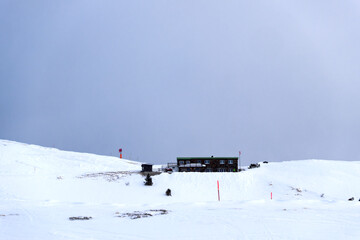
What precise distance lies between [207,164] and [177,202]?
3629 centimetres

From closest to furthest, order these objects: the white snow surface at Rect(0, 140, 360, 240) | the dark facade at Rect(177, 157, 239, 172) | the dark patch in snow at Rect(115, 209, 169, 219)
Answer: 1. the white snow surface at Rect(0, 140, 360, 240)
2. the dark patch in snow at Rect(115, 209, 169, 219)
3. the dark facade at Rect(177, 157, 239, 172)

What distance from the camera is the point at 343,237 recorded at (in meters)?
10.6

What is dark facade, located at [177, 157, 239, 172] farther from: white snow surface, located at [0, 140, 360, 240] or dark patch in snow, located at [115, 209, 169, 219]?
dark patch in snow, located at [115, 209, 169, 219]

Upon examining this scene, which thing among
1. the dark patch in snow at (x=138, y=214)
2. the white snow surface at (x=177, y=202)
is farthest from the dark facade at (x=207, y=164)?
the dark patch in snow at (x=138, y=214)

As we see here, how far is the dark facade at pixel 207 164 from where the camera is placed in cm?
5669

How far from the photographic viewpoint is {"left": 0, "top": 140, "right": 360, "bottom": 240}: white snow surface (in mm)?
12326

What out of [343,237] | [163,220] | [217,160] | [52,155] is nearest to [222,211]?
[163,220]

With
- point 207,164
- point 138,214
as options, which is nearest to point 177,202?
point 138,214

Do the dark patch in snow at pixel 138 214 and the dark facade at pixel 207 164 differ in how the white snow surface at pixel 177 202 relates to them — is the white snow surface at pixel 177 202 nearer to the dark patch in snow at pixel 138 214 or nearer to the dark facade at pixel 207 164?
the dark patch in snow at pixel 138 214

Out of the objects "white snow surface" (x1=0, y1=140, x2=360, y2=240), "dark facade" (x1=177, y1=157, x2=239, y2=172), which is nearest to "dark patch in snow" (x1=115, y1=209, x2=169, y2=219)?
"white snow surface" (x1=0, y1=140, x2=360, y2=240)

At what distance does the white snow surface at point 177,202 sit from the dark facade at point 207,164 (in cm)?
812

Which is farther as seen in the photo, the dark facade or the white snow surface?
the dark facade

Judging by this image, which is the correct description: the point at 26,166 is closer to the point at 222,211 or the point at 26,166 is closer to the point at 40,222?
the point at 40,222

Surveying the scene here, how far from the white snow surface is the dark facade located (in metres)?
8.12
